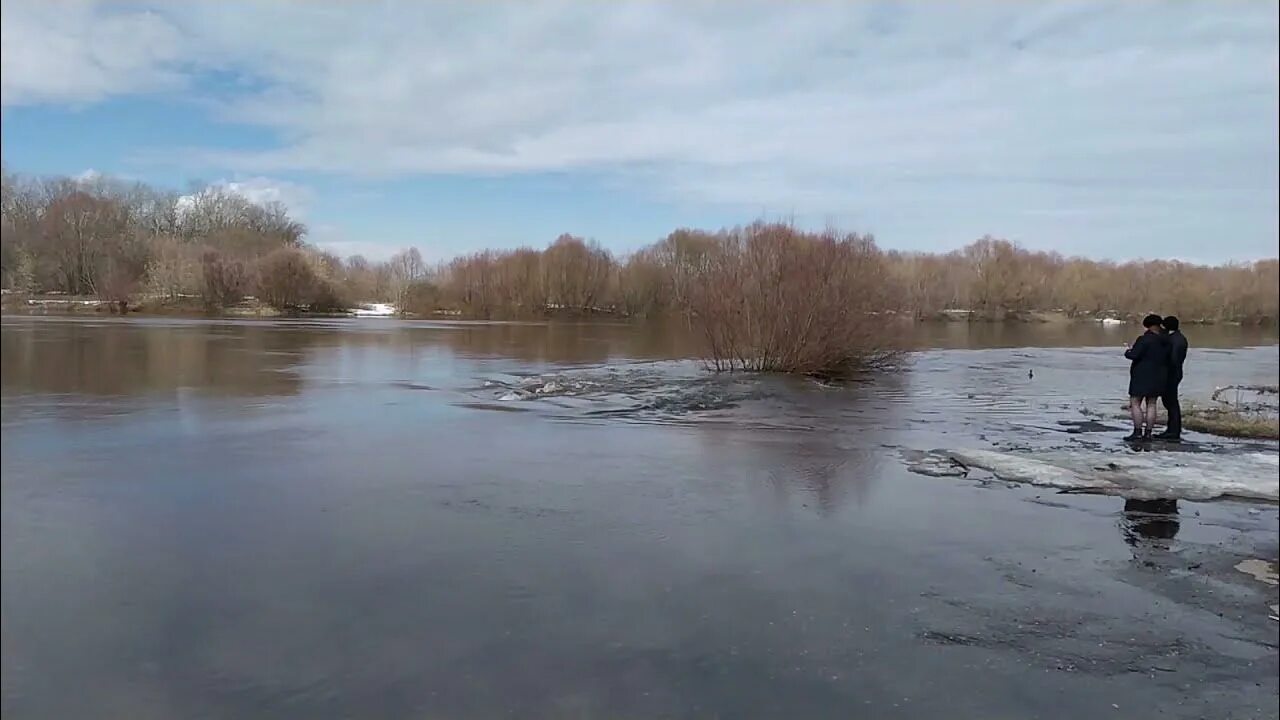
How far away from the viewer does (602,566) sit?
5633 millimetres

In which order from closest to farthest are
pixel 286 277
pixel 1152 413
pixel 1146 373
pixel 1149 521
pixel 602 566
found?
pixel 602 566 → pixel 1149 521 → pixel 286 277 → pixel 1146 373 → pixel 1152 413

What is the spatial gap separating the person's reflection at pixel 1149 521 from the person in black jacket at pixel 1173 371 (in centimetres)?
290

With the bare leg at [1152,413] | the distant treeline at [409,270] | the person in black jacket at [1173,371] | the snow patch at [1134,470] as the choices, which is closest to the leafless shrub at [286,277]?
the distant treeline at [409,270]

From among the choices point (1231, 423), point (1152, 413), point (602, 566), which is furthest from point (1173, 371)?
point (602, 566)

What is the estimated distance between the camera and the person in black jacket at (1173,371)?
985 centimetres

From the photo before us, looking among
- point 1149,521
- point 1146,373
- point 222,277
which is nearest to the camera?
point 1149,521

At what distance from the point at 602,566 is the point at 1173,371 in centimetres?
901

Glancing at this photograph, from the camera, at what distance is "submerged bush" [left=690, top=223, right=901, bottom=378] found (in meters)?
20.3

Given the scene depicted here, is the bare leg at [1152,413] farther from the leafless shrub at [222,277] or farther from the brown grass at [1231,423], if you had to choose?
the leafless shrub at [222,277]

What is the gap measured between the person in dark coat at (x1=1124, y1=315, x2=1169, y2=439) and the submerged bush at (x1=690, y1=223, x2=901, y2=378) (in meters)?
9.50

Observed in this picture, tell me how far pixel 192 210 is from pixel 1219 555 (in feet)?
25.5

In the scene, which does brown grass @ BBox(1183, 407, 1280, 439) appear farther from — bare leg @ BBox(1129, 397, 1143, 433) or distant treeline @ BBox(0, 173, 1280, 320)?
distant treeline @ BBox(0, 173, 1280, 320)

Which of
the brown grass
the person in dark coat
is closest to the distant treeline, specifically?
the person in dark coat

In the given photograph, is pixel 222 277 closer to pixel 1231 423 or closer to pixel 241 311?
pixel 241 311
